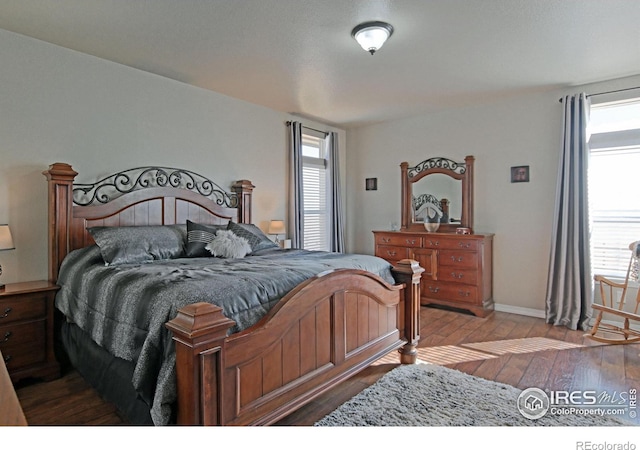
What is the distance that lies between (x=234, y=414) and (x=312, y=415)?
68cm

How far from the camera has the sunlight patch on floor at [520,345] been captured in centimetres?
313

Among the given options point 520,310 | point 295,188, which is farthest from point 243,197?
point 520,310

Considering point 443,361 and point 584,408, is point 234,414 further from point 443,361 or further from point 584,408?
point 584,408

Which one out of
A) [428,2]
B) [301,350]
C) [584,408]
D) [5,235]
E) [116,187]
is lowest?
[584,408]

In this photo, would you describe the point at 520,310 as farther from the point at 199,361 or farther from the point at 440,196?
the point at 199,361

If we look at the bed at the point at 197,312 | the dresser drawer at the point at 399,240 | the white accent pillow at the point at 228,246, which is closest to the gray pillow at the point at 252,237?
the bed at the point at 197,312

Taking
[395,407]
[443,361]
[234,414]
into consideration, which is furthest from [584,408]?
[234,414]

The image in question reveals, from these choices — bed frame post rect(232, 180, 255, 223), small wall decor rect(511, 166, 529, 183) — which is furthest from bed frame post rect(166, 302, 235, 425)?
small wall decor rect(511, 166, 529, 183)

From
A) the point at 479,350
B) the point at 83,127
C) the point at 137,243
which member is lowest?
the point at 479,350

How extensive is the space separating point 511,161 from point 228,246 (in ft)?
11.5

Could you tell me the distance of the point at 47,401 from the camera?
2299 mm

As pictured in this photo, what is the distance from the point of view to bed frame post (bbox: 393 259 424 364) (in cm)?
287

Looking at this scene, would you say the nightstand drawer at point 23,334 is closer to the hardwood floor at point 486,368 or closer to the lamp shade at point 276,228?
the hardwood floor at point 486,368

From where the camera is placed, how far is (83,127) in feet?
10.2
